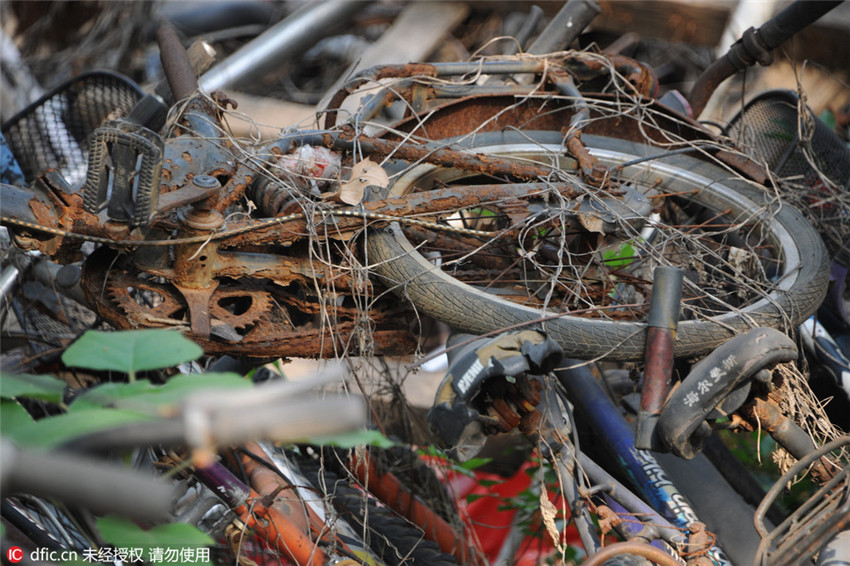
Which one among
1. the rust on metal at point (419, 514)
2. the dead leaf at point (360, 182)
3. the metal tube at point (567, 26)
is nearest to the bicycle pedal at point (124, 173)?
the dead leaf at point (360, 182)

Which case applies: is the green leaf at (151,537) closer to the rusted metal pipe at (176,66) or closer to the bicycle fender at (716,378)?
the bicycle fender at (716,378)

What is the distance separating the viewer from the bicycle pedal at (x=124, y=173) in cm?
155

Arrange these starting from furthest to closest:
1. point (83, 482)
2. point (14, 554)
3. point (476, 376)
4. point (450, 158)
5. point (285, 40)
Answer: point (285, 40), point (450, 158), point (476, 376), point (14, 554), point (83, 482)

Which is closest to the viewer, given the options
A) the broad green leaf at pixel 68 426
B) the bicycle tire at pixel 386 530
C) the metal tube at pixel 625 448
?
the broad green leaf at pixel 68 426

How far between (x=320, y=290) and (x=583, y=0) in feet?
5.05

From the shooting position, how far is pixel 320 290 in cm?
192

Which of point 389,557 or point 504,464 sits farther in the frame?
point 504,464

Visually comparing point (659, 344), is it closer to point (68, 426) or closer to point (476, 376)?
point (476, 376)

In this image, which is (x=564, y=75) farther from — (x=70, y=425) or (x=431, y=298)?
(x=70, y=425)

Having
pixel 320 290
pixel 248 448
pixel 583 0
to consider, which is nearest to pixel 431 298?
pixel 320 290

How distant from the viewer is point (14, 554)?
115 centimetres

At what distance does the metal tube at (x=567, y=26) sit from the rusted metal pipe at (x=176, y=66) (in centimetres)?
113

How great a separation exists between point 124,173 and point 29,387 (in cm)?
63

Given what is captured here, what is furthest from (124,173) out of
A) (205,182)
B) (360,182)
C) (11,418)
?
(11,418)
